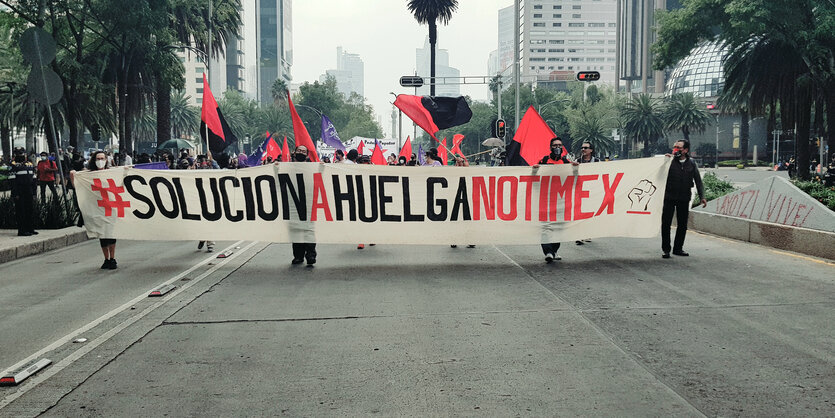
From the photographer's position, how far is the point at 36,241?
12.9 meters

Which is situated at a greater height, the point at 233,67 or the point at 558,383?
the point at 233,67

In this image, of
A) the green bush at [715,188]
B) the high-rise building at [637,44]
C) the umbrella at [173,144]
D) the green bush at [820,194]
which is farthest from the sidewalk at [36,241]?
the high-rise building at [637,44]

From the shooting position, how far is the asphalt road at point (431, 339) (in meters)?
4.43

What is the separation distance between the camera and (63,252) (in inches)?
511

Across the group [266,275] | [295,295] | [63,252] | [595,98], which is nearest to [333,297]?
[295,295]

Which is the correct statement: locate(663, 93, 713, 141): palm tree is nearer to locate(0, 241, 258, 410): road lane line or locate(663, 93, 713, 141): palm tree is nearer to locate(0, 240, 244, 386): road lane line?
locate(0, 240, 244, 386): road lane line

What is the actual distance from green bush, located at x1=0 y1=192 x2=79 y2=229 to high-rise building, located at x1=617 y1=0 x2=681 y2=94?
140482 mm

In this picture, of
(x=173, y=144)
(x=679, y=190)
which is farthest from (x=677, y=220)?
(x=173, y=144)

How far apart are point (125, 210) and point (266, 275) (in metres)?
2.57

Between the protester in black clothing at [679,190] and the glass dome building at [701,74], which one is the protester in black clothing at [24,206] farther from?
the glass dome building at [701,74]

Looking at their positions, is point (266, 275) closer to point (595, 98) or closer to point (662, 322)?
point (662, 322)

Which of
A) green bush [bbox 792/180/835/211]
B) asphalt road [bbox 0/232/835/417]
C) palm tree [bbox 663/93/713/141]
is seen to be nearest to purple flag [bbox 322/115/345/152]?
green bush [bbox 792/180/835/211]

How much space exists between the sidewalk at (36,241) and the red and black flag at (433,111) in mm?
6637

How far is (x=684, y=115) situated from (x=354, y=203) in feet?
260
